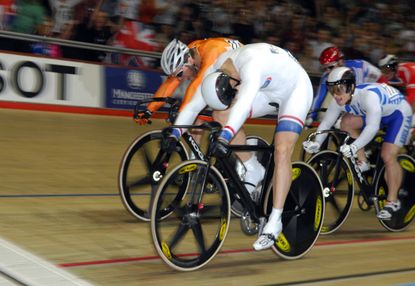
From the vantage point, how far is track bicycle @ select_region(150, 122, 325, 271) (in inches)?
155

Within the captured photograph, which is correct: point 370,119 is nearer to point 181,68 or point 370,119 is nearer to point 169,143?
point 181,68

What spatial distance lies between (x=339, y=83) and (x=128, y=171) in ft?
A: 5.29

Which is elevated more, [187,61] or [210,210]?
[187,61]

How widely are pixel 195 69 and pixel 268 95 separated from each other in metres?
0.79

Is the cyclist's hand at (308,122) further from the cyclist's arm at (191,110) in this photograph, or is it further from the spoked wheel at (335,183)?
the cyclist's arm at (191,110)

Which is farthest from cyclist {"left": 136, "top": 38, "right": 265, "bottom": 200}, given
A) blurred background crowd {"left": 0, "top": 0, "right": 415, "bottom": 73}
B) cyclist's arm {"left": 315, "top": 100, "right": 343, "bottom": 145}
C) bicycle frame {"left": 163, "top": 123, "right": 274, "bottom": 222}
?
blurred background crowd {"left": 0, "top": 0, "right": 415, "bottom": 73}

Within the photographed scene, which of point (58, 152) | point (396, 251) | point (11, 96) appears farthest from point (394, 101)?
point (11, 96)

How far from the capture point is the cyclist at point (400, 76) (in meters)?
7.25

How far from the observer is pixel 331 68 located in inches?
265

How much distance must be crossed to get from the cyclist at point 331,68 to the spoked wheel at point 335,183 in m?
0.95

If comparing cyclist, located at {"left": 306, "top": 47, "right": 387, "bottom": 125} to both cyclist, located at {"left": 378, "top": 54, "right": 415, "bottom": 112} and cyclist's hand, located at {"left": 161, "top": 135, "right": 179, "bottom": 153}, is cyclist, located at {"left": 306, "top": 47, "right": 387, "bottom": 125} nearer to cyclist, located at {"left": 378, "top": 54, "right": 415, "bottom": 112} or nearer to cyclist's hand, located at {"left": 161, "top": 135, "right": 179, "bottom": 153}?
cyclist, located at {"left": 378, "top": 54, "right": 415, "bottom": 112}

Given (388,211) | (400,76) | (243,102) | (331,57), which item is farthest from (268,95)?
(400,76)

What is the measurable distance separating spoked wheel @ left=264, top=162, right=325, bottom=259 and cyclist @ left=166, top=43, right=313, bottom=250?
0.21 m

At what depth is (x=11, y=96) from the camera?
9414mm
